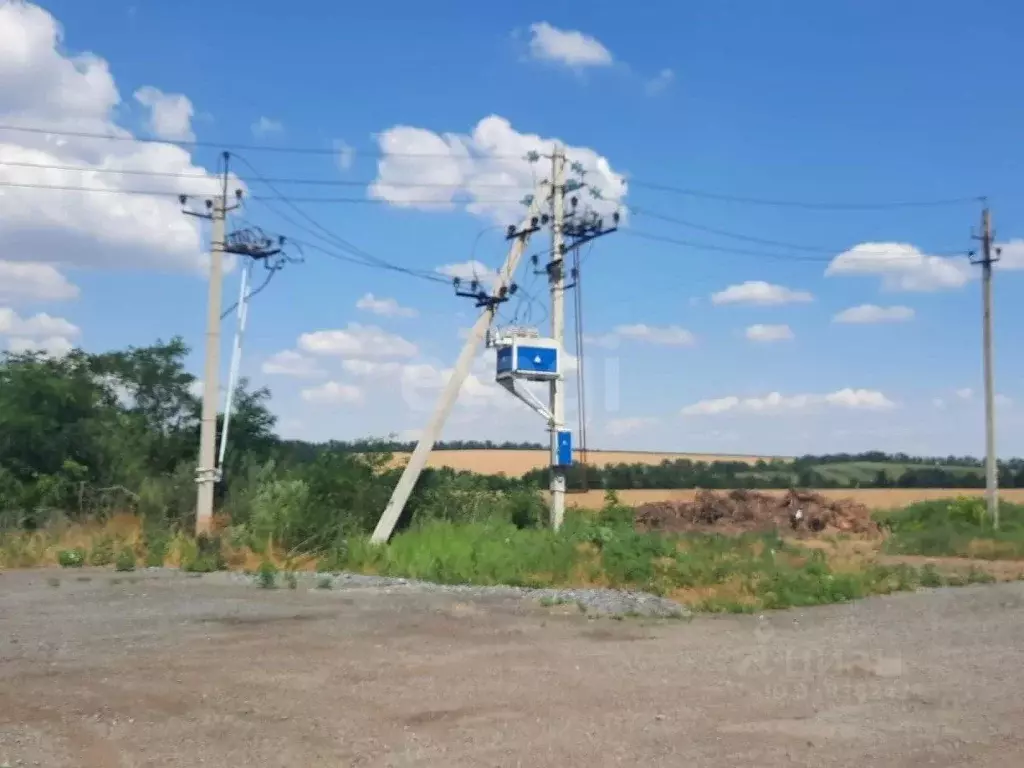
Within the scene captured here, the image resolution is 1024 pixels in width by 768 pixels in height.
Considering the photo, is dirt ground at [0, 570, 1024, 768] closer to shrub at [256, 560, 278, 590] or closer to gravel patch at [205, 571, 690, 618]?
gravel patch at [205, 571, 690, 618]

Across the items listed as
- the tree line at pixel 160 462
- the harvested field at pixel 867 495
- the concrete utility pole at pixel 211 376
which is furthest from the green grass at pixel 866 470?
the concrete utility pole at pixel 211 376

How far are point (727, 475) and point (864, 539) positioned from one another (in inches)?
1151

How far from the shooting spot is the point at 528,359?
Answer: 72.0 feet

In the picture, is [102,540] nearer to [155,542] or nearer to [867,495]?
[155,542]

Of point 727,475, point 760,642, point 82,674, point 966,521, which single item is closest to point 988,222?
point 966,521

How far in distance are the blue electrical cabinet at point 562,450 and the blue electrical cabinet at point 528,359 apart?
1227 mm

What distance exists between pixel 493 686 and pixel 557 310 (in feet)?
45.7

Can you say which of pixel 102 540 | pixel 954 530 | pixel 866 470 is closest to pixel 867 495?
pixel 866 470

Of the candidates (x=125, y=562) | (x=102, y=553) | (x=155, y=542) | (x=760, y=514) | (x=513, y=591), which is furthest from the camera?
(x=760, y=514)

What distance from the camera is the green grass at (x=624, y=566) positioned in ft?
54.1

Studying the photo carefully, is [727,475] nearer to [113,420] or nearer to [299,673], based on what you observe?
[113,420]

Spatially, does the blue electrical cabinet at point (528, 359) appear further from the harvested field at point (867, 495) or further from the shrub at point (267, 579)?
the harvested field at point (867, 495)

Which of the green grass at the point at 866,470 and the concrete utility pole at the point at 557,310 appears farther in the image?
the green grass at the point at 866,470

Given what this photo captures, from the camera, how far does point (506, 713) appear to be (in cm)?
841
